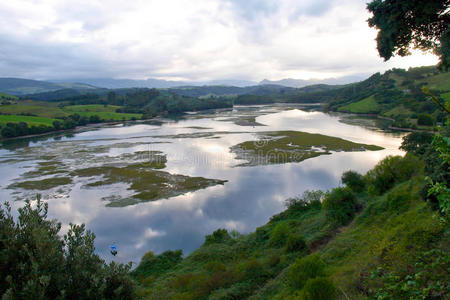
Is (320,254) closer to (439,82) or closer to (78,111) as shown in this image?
(439,82)

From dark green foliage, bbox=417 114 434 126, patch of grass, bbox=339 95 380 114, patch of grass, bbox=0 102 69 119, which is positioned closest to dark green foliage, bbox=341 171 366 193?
dark green foliage, bbox=417 114 434 126

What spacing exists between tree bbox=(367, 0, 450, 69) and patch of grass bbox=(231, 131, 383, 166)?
30.9 m

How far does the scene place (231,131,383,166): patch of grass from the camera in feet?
141

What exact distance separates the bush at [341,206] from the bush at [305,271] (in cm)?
959

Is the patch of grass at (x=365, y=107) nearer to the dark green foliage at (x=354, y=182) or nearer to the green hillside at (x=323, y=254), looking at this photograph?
the dark green foliage at (x=354, y=182)

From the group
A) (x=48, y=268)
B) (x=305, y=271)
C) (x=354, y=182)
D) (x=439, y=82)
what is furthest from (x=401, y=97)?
(x=48, y=268)

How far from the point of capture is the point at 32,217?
6.71 meters

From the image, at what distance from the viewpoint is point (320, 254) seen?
570 inches

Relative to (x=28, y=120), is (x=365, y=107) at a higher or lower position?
higher

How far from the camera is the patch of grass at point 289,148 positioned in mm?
42953

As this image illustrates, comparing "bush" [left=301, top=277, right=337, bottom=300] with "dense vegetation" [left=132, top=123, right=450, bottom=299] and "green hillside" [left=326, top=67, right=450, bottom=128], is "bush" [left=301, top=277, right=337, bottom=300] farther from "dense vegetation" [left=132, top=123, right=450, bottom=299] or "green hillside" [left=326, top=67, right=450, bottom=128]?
"green hillside" [left=326, top=67, right=450, bottom=128]

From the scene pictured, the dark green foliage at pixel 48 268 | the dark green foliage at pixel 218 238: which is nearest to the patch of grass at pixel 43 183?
the dark green foliage at pixel 218 238

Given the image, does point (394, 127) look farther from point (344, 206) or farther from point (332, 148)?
point (344, 206)

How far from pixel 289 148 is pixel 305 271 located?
40222mm
